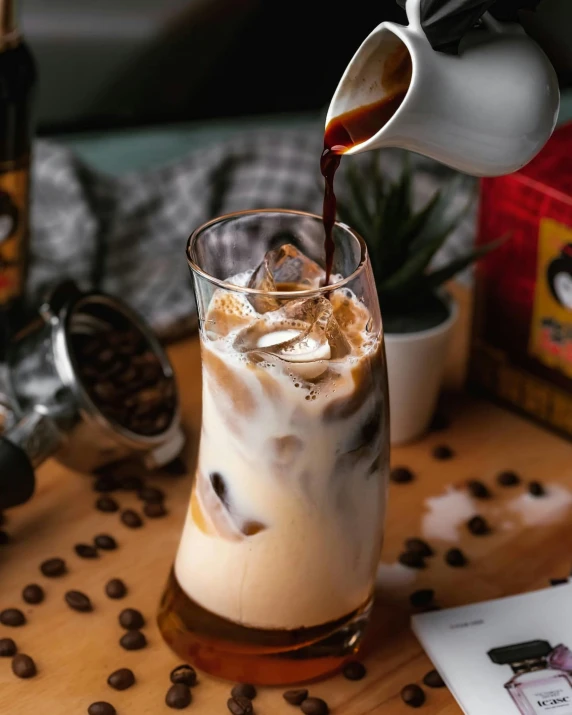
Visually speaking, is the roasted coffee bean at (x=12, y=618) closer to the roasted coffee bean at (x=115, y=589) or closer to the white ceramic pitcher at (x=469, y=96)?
the roasted coffee bean at (x=115, y=589)

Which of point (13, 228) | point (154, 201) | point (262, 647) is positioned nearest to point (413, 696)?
point (262, 647)

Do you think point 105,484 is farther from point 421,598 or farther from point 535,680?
point 535,680

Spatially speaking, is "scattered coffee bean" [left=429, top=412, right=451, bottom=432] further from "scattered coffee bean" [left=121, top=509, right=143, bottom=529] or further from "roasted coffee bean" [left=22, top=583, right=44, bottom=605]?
"roasted coffee bean" [left=22, top=583, right=44, bottom=605]

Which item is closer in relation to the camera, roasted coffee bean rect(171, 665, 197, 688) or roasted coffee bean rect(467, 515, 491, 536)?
roasted coffee bean rect(171, 665, 197, 688)

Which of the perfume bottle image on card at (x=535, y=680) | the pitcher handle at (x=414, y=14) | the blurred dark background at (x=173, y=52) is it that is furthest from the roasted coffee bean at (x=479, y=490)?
the blurred dark background at (x=173, y=52)

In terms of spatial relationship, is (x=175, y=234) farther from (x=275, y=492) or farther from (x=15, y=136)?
(x=275, y=492)

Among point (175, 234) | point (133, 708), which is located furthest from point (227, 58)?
point (133, 708)

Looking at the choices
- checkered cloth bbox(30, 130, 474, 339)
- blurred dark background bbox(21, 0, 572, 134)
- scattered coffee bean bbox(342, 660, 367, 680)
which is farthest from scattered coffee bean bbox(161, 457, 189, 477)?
blurred dark background bbox(21, 0, 572, 134)

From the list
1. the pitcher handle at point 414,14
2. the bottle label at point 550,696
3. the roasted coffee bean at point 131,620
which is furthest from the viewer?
the roasted coffee bean at point 131,620
